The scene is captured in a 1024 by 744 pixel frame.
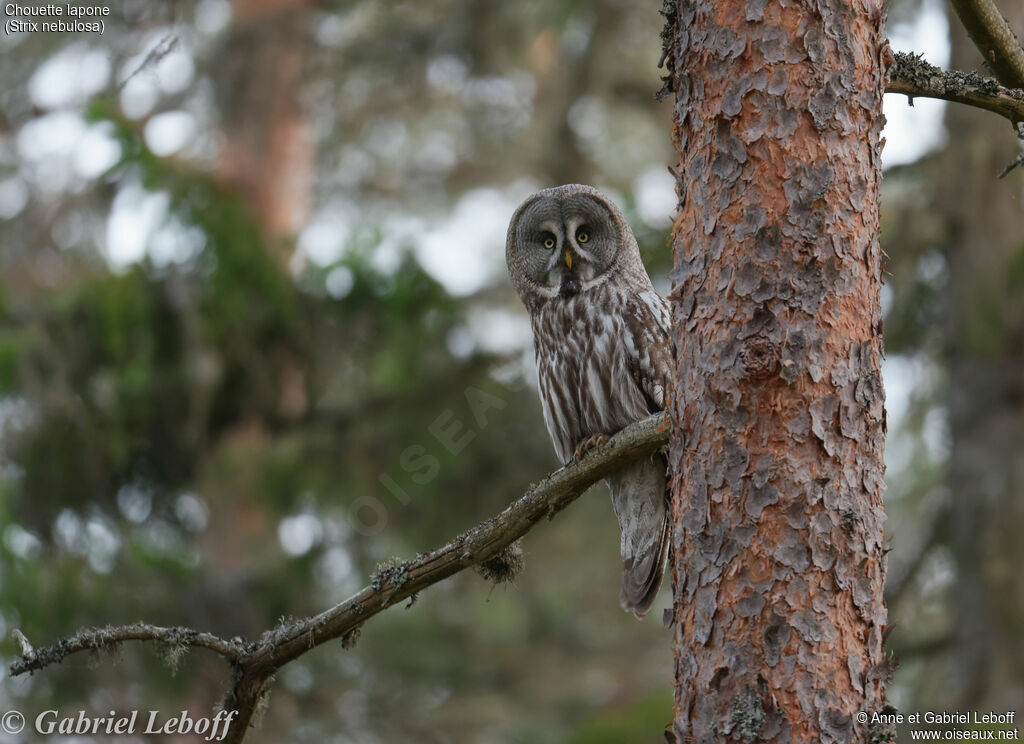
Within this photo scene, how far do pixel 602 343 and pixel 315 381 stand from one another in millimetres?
4109

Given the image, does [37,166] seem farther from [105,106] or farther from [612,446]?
[612,446]

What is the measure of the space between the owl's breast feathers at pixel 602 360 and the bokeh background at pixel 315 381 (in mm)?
1244

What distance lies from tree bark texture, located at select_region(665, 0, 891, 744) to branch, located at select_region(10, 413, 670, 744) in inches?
11.7

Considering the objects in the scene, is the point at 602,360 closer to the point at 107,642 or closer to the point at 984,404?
the point at 107,642

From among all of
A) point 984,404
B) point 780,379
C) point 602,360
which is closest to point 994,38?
point 780,379

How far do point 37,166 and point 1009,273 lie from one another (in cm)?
897

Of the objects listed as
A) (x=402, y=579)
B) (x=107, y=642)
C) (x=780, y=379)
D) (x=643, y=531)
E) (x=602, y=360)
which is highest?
(x=602, y=360)

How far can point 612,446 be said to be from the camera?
3.02m

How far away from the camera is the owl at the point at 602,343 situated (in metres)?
4.60

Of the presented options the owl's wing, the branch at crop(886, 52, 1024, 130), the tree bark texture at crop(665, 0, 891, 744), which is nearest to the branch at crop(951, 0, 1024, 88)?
the branch at crop(886, 52, 1024, 130)

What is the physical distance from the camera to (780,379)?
2.59 meters

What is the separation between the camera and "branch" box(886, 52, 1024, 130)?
287 cm

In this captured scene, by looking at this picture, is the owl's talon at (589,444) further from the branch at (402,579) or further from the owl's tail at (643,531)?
the branch at (402,579)

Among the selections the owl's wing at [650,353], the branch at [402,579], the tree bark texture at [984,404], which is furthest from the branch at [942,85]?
the tree bark texture at [984,404]
